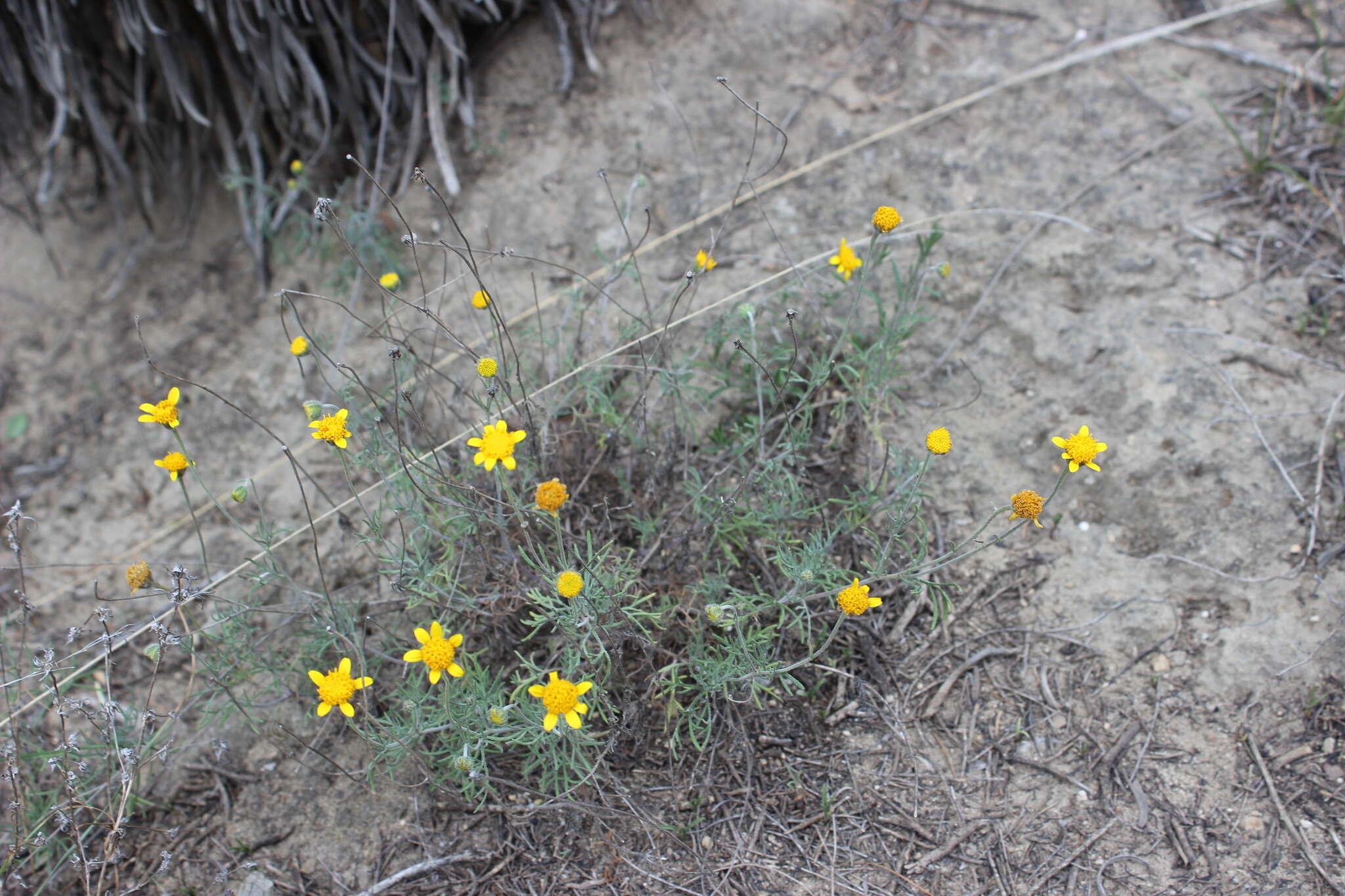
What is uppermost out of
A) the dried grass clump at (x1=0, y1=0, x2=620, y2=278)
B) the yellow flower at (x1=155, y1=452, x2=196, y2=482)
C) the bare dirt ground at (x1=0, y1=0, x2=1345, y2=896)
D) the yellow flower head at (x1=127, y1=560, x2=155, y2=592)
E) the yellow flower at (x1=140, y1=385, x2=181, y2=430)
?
the dried grass clump at (x1=0, y1=0, x2=620, y2=278)

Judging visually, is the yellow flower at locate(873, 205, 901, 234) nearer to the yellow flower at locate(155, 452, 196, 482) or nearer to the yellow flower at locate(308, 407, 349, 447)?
the yellow flower at locate(308, 407, 349, 447)

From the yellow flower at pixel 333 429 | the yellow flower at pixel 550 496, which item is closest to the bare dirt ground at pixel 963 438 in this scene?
the yellow flower at pixel 550 496

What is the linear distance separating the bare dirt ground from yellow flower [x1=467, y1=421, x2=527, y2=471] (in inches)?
30.8

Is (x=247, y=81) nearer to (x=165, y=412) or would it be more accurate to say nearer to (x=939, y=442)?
(x=165, y=412)

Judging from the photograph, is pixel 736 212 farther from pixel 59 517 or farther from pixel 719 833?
pixel 59 517

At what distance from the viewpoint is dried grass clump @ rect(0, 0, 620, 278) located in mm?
2855

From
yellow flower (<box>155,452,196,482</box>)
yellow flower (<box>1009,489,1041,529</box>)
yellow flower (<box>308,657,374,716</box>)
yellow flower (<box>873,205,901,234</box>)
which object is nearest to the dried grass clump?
yellow flower (<box>155,452,196,482</box>)

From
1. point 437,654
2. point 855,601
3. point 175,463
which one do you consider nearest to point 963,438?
point 855,601

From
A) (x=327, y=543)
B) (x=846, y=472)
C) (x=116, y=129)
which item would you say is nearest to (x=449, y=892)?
(x=327, y=543)

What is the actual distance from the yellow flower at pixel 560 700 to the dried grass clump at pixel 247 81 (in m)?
1.97

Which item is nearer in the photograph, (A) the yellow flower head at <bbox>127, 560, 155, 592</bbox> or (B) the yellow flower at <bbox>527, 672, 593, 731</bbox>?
(B) the yellow flower at <bbox>527, 672, 593, 731</bbox>

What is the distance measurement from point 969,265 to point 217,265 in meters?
2.71

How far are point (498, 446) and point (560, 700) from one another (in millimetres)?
490

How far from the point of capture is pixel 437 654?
5.28 ft
